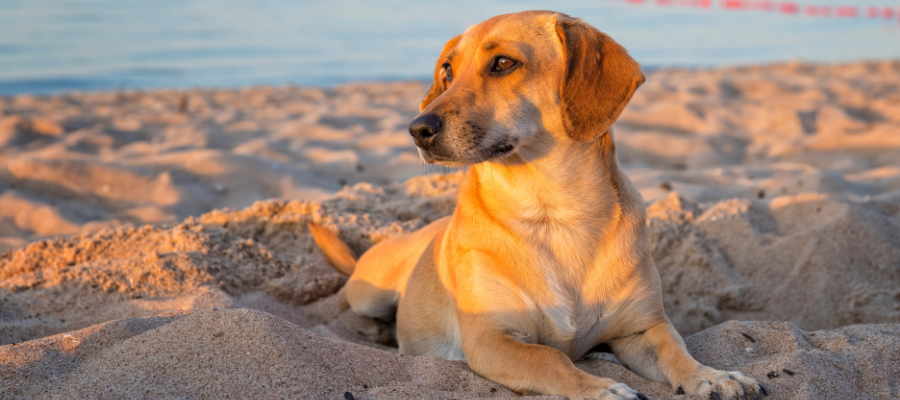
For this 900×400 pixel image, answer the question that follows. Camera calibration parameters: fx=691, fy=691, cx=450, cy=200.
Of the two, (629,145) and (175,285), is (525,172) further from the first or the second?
(629,145)

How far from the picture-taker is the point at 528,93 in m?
2.88

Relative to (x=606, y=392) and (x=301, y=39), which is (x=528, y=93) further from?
(x=301, y=39)

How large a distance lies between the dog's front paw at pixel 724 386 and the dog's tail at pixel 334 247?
2.48 metres

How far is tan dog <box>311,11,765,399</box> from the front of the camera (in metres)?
2.74

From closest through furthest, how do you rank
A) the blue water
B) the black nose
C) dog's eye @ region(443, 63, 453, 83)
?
the black nose < dog's eye @ region(443, 63, 453, 83) < the blue water

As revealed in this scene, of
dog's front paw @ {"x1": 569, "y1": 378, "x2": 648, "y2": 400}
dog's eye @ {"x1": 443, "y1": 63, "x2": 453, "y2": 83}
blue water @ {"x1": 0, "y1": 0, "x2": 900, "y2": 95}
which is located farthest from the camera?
blue water @ {"x1": 0, "y1": 0, "x2": 900, "y2": 95}

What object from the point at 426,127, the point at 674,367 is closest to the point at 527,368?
the point at 674,367

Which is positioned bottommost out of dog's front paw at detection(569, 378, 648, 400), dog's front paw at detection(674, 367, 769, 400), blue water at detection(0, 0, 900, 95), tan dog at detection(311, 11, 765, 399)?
blue water at detection(0, 0, 900, 95)

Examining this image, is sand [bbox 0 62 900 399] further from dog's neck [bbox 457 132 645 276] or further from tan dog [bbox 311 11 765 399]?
dog's neck [bbox 457 132 645 276]

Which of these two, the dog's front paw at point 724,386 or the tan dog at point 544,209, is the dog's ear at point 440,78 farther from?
the dog's front paw at point 724,386

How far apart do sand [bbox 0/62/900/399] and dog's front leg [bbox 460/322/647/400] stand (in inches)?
3.5

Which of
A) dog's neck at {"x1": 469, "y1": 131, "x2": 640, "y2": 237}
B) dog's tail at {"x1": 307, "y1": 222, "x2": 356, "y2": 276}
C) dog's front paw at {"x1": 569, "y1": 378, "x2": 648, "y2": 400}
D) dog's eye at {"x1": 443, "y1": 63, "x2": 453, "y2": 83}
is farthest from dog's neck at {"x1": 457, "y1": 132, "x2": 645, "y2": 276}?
dog's tail at {"x1": 307, "y1": 222, "x2": 356, "y2": 276}

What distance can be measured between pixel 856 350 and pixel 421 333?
6.32 feet

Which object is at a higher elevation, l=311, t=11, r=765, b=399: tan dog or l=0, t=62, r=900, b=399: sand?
l=311, t=11, r=765, b=399: tan dog
